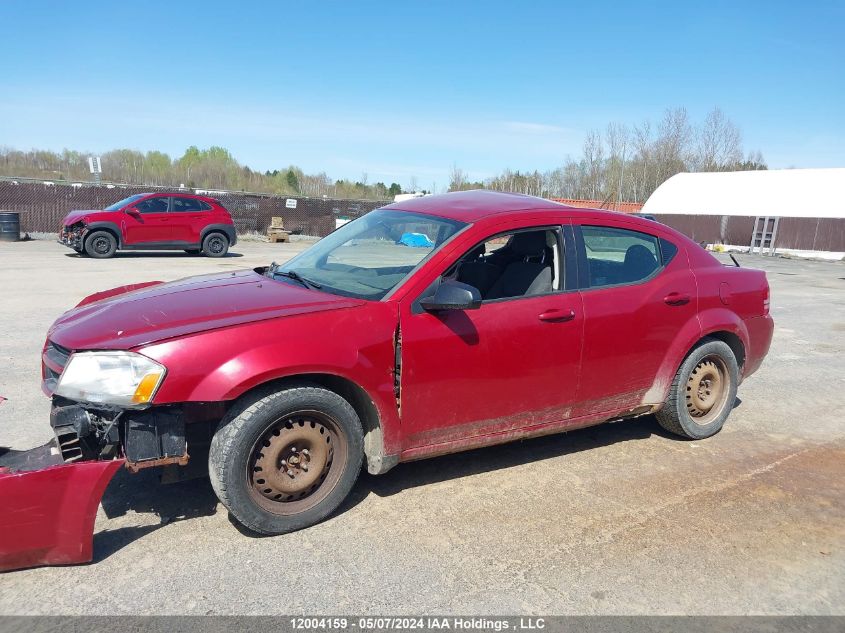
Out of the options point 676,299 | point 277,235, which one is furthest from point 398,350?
point 277,235

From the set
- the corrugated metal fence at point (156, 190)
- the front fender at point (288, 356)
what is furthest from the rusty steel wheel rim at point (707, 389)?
the corrugated metal fence at point (156, 190)

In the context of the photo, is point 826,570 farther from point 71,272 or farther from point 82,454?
point 71,272

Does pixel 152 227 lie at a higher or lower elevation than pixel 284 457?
higher

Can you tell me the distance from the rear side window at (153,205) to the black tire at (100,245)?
3.76ft

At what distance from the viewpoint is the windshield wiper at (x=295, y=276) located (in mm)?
3936

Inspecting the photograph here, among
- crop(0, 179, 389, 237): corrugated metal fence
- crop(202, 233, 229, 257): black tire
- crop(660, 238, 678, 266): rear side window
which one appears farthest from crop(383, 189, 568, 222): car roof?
crop(0, 179, 389, 237): corrugated metal fence

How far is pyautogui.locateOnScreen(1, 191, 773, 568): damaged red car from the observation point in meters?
3.08

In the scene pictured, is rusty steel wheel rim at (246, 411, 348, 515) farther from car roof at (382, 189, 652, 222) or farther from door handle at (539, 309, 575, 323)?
car roof at (382, 189, 652, 222)

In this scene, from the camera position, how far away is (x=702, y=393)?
Answer: 496cm

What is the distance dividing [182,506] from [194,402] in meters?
0.87

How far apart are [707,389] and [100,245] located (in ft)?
53.7

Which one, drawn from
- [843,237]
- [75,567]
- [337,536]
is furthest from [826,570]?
[843,237]

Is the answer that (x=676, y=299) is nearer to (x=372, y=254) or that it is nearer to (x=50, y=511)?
(x=372, y=254)

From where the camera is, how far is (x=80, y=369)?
3.07 meters
